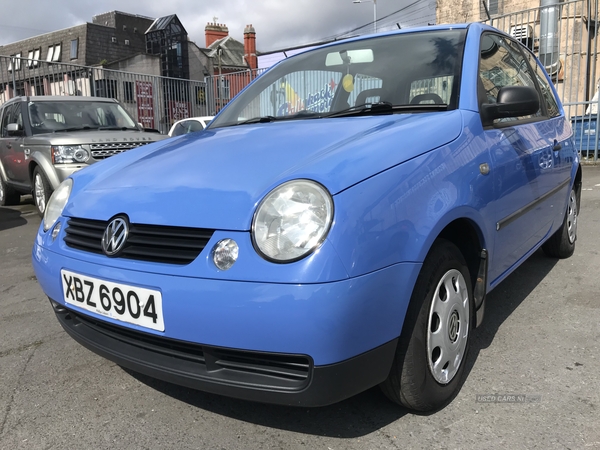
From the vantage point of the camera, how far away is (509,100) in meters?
2.40

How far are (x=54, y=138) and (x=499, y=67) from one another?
5.23 m

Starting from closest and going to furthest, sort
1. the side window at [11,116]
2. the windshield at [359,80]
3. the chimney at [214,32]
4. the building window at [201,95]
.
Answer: the windshield at [359,80], the side window at [11,116], the building window at [201,95], the chimney at [214,32]

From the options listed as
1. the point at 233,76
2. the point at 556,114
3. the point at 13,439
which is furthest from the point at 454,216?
the point at 233,76

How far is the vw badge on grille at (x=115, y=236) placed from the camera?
6.07 feet

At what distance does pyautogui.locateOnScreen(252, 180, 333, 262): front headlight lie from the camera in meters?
1.57

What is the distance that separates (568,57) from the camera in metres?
12.6

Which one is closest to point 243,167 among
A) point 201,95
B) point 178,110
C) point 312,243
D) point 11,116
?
point 312,243

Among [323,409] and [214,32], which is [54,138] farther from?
[214,32]

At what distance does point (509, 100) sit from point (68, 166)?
17.5 ft

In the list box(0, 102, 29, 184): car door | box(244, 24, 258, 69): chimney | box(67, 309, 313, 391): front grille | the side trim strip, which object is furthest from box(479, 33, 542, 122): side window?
box(244, 24, 258, 69): chimney

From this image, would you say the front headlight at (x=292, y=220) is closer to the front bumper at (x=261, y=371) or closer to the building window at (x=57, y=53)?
the front bumper at (x=261, y=371)

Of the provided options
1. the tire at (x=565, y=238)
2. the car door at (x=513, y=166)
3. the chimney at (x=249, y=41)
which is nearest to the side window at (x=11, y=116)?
the car door at (x=513, y=166)

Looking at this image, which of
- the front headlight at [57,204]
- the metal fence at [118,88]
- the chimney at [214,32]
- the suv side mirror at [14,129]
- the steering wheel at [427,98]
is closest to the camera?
the front headlight at [57,204]

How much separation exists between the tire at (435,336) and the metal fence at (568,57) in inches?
377
